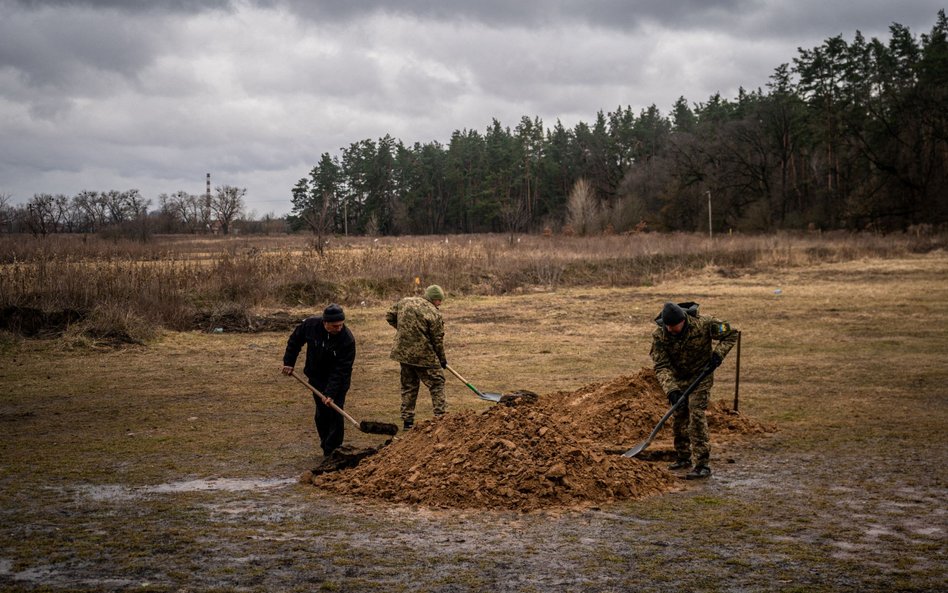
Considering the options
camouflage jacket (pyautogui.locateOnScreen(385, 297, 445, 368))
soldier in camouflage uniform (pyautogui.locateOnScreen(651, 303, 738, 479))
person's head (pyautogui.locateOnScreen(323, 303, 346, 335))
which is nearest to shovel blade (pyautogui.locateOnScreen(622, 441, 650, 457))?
soldier in camouflage uniform (pyautogui.locateOnScreen(651, 303, 738, 479))

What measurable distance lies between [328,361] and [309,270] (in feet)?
65.1

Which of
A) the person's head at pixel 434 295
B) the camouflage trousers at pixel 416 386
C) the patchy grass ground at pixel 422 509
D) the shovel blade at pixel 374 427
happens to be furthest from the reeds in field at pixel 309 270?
the shovel blade at pixel 374 427

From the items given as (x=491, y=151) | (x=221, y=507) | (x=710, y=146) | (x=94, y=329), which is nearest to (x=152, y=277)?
(x=94, y=329)

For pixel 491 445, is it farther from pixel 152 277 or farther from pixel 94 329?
pixel 152 277

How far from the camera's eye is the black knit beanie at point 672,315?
8742 mm

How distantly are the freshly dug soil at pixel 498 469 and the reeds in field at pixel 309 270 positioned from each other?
1415cm

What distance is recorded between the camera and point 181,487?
8.67 metres

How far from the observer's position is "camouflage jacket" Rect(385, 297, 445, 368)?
1144 centimetres

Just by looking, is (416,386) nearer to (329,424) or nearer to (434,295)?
(434,295)

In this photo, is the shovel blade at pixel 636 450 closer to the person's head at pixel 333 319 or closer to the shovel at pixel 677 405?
the shovel at pixel 677 405

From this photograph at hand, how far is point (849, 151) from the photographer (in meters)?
63.7

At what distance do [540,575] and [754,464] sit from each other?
442cm

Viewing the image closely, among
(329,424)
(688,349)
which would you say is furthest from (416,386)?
(688,349)

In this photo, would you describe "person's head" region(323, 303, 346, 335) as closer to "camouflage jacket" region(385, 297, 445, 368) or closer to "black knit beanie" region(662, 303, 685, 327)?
"camouflage jacket" region(385, 297, 445, 368)
